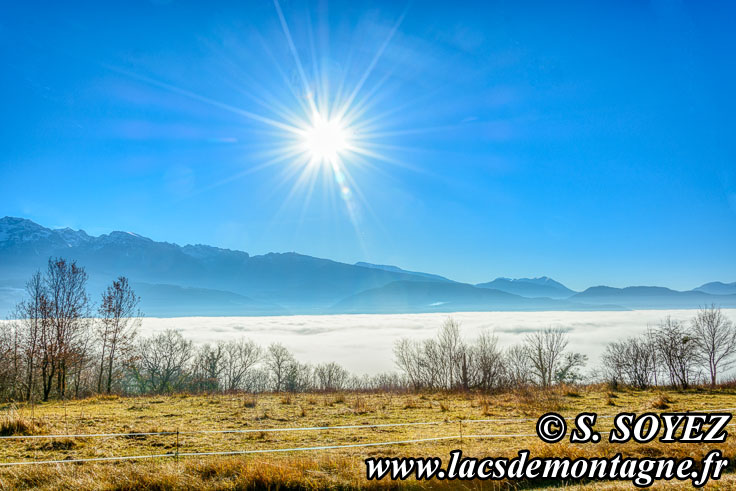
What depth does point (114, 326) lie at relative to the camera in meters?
39.0

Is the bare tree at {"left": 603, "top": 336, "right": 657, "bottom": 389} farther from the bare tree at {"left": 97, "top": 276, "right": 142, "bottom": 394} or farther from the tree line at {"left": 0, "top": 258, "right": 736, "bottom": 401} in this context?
the bare tree at {"left": 97, "top": 276, "right": 142, "bottom": 394}

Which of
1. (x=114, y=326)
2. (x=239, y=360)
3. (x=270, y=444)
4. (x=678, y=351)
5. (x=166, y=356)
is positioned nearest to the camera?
(x=270, y=444)

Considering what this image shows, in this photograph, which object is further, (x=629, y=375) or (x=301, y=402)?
(x=629, y=375)

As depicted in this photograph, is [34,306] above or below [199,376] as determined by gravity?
above

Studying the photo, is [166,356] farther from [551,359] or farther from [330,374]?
[551,359]

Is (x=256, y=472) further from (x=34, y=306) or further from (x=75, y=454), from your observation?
(x=34, y=306)

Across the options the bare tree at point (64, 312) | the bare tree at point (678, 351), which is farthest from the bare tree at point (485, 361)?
the bare tree at point (64, 312)

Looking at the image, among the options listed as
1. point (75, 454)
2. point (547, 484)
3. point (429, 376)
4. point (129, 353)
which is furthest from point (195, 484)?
point (429, 376)

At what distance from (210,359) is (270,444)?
81.3 metres

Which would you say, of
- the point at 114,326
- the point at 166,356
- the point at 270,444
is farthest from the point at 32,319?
the point at 166,356

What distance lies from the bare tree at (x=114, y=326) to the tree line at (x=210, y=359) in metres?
0.11

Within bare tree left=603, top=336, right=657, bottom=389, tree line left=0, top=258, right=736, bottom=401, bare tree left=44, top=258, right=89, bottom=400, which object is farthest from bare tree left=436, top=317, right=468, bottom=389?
bare tree left=44, top=258, right=89, bottom=400

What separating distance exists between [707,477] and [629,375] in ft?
260

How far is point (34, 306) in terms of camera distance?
32250 mm
